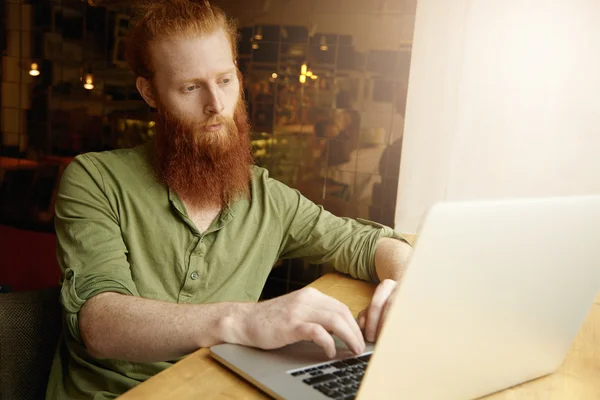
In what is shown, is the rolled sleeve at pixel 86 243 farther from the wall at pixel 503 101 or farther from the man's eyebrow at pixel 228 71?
the wall at pixel 503 101

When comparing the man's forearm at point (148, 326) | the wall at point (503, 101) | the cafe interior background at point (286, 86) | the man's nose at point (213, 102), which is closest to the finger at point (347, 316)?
the man's forearm at point (148, 326)

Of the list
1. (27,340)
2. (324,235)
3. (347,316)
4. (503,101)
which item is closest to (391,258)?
(324,235)

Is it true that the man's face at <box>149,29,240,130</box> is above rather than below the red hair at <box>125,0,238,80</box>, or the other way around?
below

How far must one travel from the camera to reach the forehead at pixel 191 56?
1.44 metres

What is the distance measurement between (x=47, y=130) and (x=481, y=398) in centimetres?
232

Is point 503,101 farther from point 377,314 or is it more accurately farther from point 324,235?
point 377,314

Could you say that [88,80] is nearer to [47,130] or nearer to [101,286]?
[47,130]

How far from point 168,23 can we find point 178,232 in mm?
535

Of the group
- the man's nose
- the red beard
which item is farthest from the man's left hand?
the man's nose

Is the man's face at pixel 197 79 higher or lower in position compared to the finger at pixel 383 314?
higher

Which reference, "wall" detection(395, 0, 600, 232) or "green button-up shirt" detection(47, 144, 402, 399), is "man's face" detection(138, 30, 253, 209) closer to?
"green button-up shirt" detection(47, 144, 402, 399)

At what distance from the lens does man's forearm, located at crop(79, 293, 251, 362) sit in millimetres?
867

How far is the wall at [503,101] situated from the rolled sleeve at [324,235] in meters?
0.40

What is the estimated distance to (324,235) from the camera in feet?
4.95
